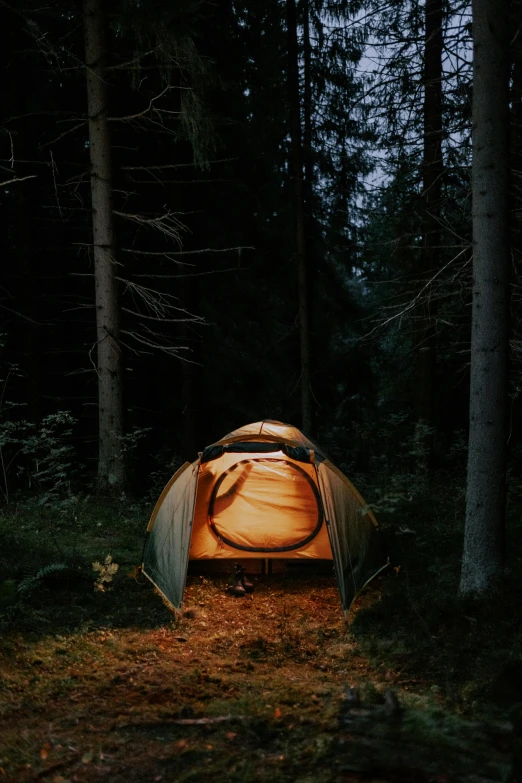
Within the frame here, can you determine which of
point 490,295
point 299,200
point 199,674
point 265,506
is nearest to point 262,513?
point 265,506

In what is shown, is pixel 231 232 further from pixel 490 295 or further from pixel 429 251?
pixel 490 295

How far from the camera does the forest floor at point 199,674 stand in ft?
11.1

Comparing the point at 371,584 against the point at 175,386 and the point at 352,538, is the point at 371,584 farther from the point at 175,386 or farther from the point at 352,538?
the point at 175,386

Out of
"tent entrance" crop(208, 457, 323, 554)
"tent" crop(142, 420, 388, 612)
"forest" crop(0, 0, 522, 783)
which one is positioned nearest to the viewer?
"forest" crop(0, 0, 522, 783)

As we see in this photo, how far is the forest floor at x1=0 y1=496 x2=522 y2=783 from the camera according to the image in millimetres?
3375

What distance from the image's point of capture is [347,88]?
13586 millimetres

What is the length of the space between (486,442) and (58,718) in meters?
3.92

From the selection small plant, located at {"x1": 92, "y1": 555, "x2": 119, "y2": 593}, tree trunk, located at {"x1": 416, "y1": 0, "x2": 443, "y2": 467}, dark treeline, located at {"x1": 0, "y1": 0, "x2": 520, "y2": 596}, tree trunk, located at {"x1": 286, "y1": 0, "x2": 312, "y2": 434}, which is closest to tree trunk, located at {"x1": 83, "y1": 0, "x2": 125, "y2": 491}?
dark treeline, located at {"x1": 0, "y1": 0, "x2": 520, "y2": 596}

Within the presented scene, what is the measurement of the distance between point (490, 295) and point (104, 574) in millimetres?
4621

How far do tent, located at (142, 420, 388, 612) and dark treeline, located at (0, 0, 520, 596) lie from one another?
2.60 m

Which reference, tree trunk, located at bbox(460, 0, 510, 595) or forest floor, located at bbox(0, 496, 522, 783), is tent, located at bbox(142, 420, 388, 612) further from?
tree trunk, located at bbox(460, 0, 510, 595)

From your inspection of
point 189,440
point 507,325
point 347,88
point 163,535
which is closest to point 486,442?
point 507,325

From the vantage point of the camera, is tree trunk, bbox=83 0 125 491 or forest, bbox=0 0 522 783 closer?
forest, bbox=0 0 522 783

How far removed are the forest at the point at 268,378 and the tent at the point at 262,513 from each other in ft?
0.38
